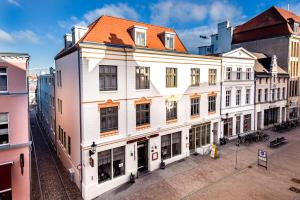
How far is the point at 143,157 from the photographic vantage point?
17453mm

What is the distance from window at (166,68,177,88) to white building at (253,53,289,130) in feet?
49.2

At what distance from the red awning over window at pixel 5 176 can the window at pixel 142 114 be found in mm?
9012

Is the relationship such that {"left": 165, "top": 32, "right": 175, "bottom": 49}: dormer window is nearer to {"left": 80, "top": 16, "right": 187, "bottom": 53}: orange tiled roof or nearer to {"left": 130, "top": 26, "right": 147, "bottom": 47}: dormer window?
{"left": 80, "top": 16, "right": 187, "bottom": 53}: orange tiled roof

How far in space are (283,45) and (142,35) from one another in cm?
2678

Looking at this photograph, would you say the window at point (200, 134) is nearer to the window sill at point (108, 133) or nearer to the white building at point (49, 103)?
the window sill at point (108, 133)

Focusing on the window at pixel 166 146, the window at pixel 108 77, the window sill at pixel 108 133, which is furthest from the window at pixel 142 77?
the window at pixel 166 146

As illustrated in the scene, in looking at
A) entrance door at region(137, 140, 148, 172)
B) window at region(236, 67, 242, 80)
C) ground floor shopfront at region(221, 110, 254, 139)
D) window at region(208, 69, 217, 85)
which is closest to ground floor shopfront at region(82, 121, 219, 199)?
entrance door at region(137, 140, 148, 172)

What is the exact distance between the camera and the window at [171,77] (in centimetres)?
1848

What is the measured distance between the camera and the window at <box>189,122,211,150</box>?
21.0 m

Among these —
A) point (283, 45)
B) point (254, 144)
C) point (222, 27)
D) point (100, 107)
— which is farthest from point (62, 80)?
point (283, 45)

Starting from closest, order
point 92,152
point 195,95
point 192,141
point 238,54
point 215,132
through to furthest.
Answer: point 92,152 → point 195,95 → point 192,141 → point 215,132 → point 238,54

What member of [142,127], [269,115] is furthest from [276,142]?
[142,127]

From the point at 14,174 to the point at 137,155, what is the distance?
334 inches

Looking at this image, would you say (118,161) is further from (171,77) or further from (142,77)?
(171,77)
